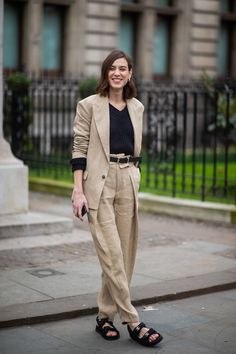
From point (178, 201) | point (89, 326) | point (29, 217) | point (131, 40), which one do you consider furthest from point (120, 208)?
point (131, 40)

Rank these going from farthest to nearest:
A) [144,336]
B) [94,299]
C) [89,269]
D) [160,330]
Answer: [89,269] → [94,299] → [160,330] → [144,336]

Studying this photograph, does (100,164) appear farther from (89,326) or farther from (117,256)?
(89,326)

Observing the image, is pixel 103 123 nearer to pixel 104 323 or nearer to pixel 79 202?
pixel 79 202

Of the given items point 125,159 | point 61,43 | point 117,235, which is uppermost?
point 61,43

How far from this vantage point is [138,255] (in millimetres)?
8922

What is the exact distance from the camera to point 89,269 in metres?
8.12

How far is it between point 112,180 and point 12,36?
647 inches

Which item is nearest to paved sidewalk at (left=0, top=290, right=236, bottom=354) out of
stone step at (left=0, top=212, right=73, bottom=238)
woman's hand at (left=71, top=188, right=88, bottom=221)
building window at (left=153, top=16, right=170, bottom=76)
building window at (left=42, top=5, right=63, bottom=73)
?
woman's hand at (left=71, top=188, right=88, bottom=221)

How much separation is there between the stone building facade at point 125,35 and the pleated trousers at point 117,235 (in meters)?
14.6

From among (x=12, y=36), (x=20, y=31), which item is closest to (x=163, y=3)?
(x=20, y=31)

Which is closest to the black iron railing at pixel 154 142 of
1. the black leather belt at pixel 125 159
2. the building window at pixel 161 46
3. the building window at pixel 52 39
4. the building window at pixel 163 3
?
the building window at pixel 52 39

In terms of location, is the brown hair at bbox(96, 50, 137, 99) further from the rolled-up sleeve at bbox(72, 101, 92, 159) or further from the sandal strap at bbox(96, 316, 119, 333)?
Answer: the sandal strap at bbox(96, 316, 119, 333)

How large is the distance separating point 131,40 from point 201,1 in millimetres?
2750

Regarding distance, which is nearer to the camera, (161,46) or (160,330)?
(160,330)
